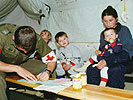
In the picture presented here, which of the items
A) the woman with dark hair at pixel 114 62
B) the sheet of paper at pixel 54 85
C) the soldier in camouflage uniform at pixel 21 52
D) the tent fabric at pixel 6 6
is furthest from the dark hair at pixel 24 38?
the tent fabric at pixel 6 6

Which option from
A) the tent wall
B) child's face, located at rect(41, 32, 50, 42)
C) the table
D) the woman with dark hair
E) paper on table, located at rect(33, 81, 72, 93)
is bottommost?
the table

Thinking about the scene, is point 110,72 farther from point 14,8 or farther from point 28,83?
point 14,8

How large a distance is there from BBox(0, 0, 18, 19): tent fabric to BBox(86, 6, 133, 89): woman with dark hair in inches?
77.9

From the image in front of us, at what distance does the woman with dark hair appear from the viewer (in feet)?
5.80

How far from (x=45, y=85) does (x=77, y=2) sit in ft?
6.46

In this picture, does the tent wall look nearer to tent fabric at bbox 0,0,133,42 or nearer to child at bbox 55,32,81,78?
tent fabric at bbox 0,0,133,42

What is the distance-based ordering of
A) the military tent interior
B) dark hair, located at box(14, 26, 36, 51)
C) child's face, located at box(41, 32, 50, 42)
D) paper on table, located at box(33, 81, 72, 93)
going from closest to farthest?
1. paper on table, located at box(33, 81, 72, 93)
2. dark hair, located at box(14, 26, 36, 51)
3. the military tent interior
4. child's face, located at box(41, 32, 50, 42)

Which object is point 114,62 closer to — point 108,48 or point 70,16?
point 108,48

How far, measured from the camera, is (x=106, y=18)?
2.12 m

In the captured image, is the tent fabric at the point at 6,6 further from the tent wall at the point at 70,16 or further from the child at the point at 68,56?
the child at the point at 68,56

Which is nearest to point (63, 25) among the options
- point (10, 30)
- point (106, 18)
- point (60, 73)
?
point (60, 73)

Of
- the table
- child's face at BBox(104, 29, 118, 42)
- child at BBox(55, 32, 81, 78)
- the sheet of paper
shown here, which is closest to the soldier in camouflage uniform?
the sheet of paper

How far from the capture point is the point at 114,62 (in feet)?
6.23

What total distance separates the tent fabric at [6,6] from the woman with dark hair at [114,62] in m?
1.98
